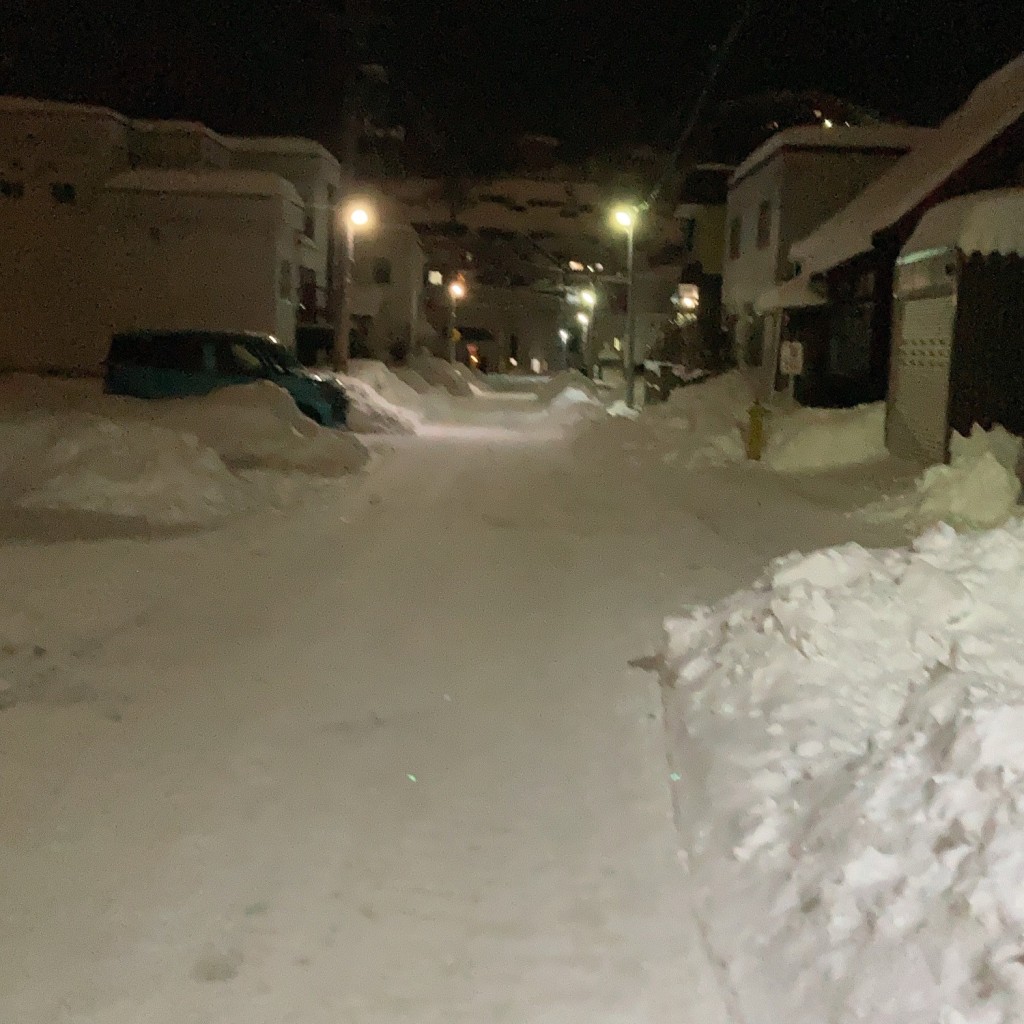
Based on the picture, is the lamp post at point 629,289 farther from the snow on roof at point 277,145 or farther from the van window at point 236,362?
the van window at point 236,362

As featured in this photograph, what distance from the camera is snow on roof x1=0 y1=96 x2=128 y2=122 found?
108 ft

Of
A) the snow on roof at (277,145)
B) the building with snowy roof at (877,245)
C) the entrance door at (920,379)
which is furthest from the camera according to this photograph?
the snow on roof at (277,145)

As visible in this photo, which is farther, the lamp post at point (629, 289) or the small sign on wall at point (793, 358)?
the lamp post at point (629, 289)

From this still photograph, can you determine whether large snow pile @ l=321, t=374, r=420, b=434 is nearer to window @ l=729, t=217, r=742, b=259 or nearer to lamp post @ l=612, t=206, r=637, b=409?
lamp post @ l=612, t=206, r=637, b=409

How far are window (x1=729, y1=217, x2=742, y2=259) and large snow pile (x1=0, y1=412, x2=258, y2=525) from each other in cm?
2546

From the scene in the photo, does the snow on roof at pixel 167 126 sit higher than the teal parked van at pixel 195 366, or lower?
higher

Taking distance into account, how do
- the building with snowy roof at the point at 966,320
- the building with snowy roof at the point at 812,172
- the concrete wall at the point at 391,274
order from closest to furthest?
the building with snowy roof at the point at 966,320, the building with snowy roof at the point at 812,172, the concrete wall at the point at 391,274

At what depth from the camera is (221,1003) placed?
3.63 metres

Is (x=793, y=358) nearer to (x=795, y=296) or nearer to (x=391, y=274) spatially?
(x=795, y=296)

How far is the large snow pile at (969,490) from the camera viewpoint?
11359mm

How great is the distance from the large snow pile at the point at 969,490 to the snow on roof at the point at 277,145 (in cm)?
3277

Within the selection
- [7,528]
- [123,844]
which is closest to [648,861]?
[123,844]

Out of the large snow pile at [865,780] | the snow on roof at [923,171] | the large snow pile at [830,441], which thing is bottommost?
the large snow pile at [865,780]

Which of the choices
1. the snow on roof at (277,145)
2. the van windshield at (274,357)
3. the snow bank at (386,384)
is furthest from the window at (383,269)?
the van windshield at (274,357)
